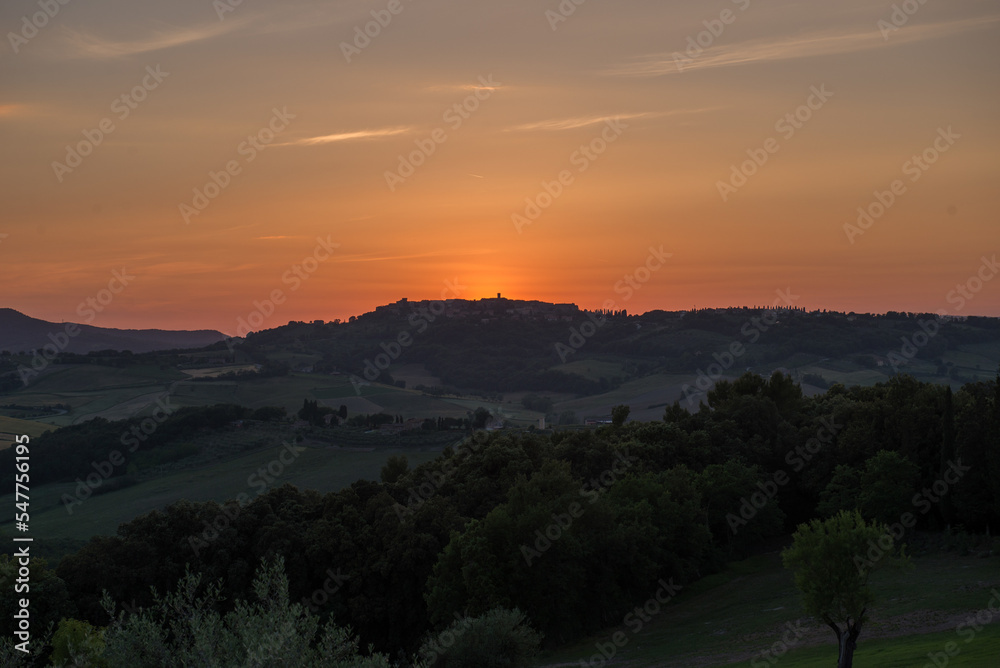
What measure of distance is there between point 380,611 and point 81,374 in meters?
156

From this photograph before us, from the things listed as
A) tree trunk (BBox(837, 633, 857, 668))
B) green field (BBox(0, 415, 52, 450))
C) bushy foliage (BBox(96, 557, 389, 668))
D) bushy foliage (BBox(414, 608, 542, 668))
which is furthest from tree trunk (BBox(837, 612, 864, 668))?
green field (BBox(0, 415, 52, 450))

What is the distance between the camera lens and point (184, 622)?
21500 mm

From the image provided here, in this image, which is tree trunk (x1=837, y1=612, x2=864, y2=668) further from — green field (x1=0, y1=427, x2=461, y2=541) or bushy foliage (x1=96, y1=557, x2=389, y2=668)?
green field (x1=0, y1=427, x2=461, y2=541)

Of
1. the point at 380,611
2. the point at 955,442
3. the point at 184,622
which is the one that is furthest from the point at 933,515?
the point at 184,622

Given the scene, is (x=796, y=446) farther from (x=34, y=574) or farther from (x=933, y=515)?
(x=34, y=574)

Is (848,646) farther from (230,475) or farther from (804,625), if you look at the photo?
(230,475)

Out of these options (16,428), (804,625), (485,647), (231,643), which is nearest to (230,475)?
(16,428)

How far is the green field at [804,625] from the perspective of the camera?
92.4 ft

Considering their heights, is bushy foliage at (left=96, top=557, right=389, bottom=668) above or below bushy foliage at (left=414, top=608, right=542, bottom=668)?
above

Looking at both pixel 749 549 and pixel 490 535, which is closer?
pixel 490 535

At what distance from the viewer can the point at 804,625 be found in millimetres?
35000

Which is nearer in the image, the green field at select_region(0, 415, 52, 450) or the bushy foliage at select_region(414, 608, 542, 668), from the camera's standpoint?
the bushy foliage at select_region(414, 608, 542, 668)

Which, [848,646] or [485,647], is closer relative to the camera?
[848,646]

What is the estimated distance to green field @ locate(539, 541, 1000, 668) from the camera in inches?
1109
